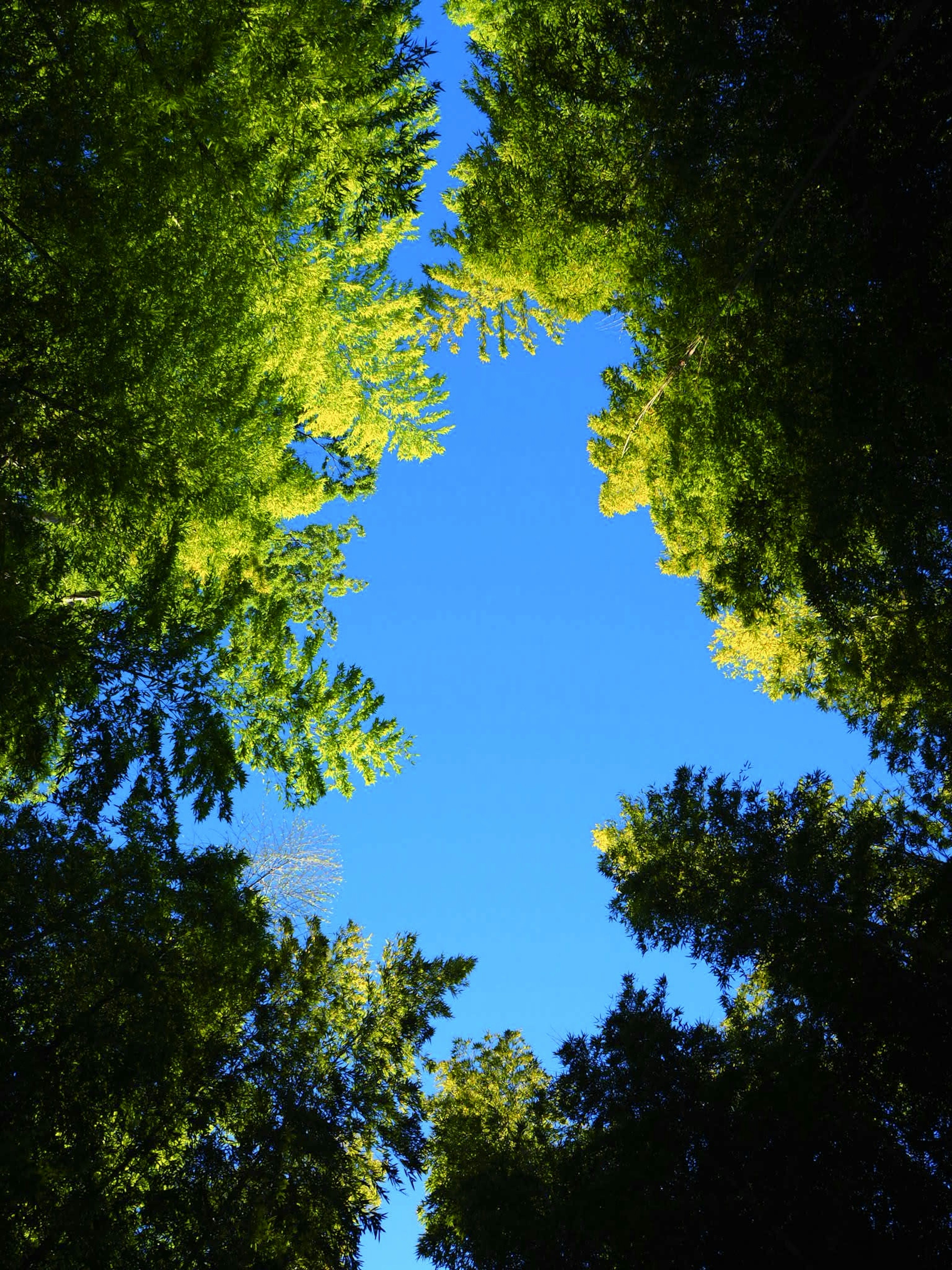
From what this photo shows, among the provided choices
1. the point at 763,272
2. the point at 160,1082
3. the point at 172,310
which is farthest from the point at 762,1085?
the point at 172,310

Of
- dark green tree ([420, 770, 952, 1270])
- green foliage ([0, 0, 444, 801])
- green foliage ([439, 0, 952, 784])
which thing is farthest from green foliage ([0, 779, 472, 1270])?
green foliage ([439, 0, 952, 784])

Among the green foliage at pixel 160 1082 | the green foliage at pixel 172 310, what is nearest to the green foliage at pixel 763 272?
the green foliage at pixel 172 310

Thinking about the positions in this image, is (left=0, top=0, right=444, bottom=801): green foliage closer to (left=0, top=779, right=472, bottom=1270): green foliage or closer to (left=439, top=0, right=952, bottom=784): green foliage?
(left=0, top=779, right=472, bottom=1270): green foliage

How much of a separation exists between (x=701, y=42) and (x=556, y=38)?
2.08 meters

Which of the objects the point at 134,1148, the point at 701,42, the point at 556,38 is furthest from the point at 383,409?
the point at 134,1148

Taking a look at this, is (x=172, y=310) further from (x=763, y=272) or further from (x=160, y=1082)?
(x=160, y=1082)

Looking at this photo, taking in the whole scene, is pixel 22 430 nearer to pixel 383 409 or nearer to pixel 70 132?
pixel 70 132

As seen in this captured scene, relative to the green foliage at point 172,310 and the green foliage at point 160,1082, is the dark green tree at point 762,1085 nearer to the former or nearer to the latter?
the green foliage at point 160,1082

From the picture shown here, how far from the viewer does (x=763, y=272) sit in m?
6.82

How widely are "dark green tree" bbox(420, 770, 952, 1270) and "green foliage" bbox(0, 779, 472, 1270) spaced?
1885 mm

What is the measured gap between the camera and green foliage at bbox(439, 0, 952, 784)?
18.4 feet

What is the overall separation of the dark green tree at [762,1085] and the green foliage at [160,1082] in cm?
189

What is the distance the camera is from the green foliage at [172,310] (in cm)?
477

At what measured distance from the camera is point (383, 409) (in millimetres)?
10078
